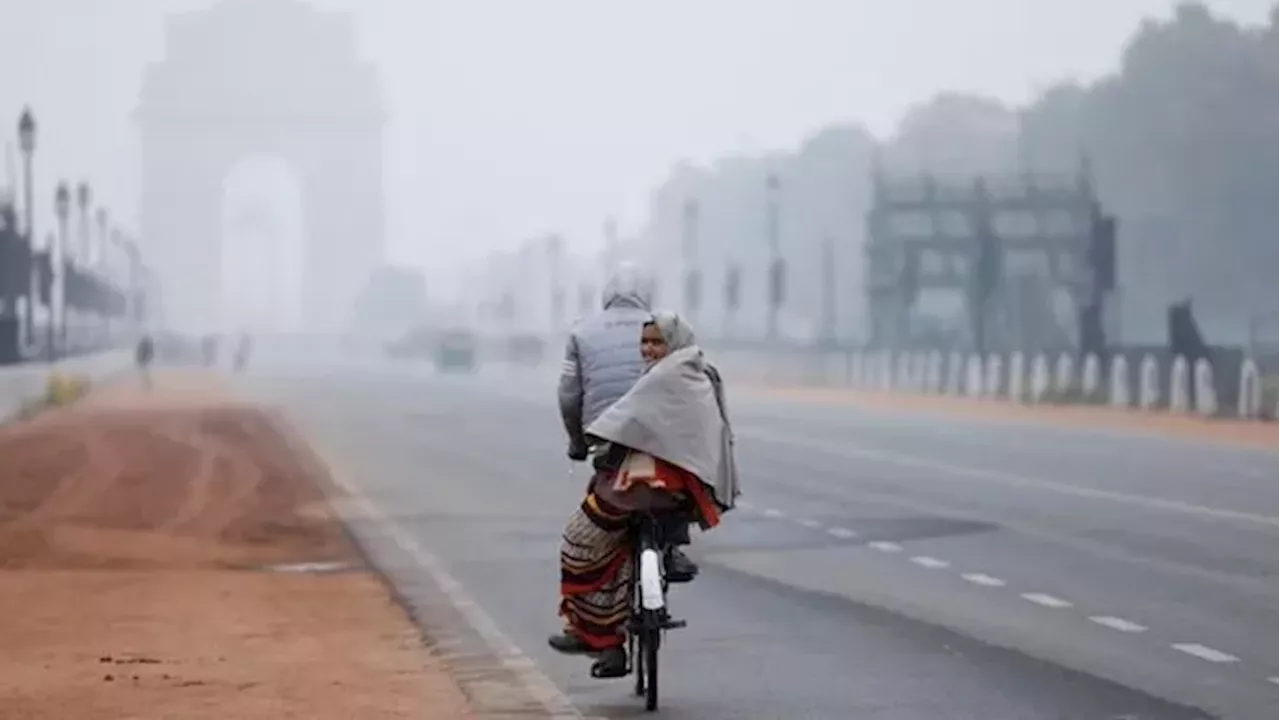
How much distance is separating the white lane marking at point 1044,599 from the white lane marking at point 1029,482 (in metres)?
6.12

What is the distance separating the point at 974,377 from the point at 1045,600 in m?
45.2

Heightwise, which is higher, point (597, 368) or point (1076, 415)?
point (597, 368)

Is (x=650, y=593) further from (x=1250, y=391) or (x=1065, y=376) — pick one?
(x=1065, y=376)

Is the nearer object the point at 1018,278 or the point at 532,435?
the point at 532,435

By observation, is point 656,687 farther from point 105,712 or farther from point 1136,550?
point 1136,550

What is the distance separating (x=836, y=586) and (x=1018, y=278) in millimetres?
61374

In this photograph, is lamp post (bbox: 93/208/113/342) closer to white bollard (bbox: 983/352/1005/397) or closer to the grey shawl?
white bollard (bbox: 983/352/1005/397)

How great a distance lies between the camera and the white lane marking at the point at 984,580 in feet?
54.8

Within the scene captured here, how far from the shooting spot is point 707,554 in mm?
19641

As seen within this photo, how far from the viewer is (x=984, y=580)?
55.9ft

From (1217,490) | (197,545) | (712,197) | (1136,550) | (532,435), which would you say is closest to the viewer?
(1136,550)

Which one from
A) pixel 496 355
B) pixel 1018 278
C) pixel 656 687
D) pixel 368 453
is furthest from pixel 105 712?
pixel 496 355

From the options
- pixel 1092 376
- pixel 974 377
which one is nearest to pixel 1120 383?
pixel 1092 376

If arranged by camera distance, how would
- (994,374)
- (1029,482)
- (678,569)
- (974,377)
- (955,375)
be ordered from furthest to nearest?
(955,375)
(974,377)
(994,374)
(1029,482)
(678,569)
